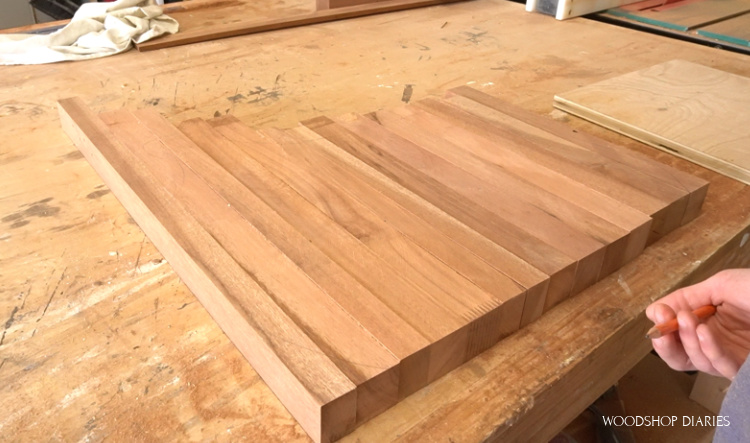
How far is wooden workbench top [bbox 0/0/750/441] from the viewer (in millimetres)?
725

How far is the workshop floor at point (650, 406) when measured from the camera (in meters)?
1.56

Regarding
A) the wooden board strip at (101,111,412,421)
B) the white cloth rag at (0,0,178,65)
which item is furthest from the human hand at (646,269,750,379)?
the white cloth rag at (0,0,178,65)

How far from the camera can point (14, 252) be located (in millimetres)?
990

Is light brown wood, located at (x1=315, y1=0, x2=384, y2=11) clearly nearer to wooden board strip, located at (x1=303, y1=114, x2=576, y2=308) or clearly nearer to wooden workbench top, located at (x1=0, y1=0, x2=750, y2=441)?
wooden workbench top, located at (x1=0, y1=0, x2=750, y2=441)

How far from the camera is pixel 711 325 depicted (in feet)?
3.05

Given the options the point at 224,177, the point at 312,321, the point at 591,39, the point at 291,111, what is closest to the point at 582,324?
the point at 312,321

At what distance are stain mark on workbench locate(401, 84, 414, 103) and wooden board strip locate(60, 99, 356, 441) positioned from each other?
75 cm

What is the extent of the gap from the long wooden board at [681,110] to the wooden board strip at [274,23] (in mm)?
990

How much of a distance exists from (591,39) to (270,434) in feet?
6.38

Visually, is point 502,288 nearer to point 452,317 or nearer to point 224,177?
point 452,317

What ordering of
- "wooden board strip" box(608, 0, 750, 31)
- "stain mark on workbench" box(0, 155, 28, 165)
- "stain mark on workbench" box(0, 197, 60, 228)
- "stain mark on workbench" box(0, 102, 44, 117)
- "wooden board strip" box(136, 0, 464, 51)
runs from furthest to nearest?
"wooden board strip" box(608, 0, 750, 31) < "wooden board strip" box(136, 0, 464, 51) < "stain mark on workbench" box(0, 102, 44, 117) < "stain mark on workbench" box(0, 155, 28, 165) < "stain mark on workbench" box(0, 197, 60, 228)

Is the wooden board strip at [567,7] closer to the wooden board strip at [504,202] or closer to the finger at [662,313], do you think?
the wooden board strip at [504,202]

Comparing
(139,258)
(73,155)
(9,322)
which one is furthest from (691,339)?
(73,155)

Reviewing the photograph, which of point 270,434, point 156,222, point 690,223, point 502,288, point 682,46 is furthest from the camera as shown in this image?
point 682,46
